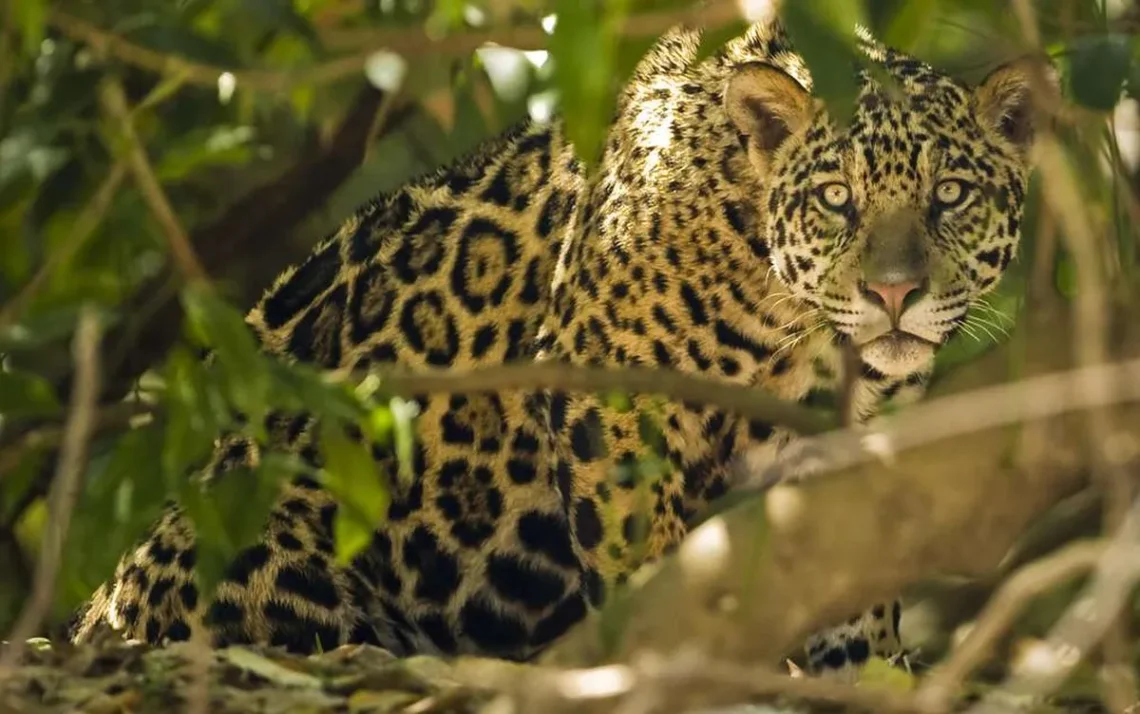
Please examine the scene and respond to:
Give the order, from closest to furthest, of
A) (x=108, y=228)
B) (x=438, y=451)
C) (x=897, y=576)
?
(x=897, y=576), (x=108, y=228), (x=438, y=451)

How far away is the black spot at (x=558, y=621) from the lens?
608 centimetres

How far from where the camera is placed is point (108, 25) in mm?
4844

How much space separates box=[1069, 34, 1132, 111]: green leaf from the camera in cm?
407

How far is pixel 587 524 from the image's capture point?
575cm

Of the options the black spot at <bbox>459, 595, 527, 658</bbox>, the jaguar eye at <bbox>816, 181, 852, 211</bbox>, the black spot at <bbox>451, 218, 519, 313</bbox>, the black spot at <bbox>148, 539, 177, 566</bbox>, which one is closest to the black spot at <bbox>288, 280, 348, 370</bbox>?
the black spot at <bbox>451, 218, 519, 313</bbox>

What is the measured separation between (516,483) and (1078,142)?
1940mm

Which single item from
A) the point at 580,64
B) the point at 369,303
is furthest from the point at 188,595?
the point at 580,64

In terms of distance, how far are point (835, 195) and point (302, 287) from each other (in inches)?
60.2

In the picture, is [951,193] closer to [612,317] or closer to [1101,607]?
[612,317]

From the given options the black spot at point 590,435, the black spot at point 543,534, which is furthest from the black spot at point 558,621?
the black spot at point 590,435

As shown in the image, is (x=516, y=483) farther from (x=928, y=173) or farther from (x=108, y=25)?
(x=108, y=25)

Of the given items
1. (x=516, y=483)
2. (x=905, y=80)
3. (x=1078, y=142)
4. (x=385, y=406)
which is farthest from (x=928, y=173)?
(x=385, y=406)

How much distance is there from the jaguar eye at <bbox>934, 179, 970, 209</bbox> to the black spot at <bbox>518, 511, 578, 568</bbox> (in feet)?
4.30

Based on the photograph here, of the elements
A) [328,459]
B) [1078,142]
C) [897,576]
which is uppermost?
[1078,142]
